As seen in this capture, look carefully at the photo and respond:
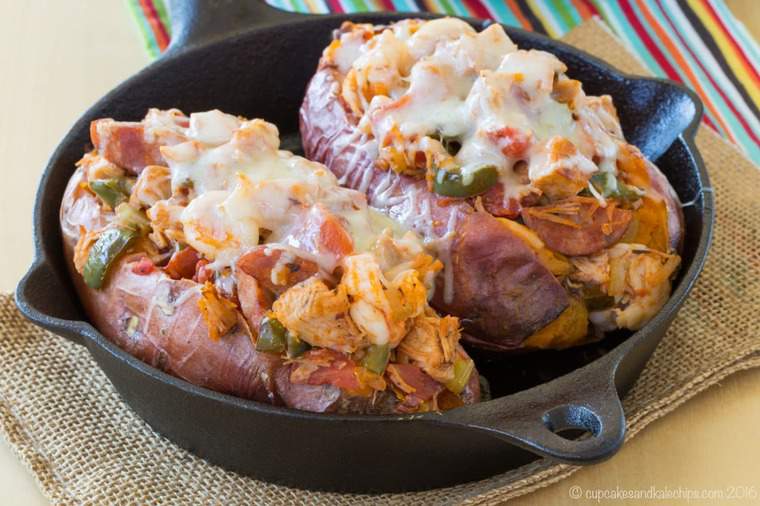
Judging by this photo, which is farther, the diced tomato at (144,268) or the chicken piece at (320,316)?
the diced tomato at (144,268)

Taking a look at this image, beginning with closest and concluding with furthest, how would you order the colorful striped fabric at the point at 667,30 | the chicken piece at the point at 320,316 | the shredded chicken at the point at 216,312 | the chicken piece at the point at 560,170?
the chicken piece at the point at 320,316 → the shredded chicken at the point at 216,312 → the chicken piece at the point at 560,170 → the colorful striped fabric at the point at 667,30

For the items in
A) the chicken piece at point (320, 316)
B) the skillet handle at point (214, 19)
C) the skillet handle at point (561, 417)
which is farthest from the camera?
the skillet handle at point (214, 19)

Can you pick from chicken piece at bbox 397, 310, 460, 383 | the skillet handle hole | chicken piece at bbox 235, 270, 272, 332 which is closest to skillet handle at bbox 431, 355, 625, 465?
the skillet handle hole

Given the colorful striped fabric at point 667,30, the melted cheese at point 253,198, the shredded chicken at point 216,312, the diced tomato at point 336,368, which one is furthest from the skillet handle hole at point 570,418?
the colorful striped fabric at point 667,30

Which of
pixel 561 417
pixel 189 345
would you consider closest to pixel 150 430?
pixel 189 345

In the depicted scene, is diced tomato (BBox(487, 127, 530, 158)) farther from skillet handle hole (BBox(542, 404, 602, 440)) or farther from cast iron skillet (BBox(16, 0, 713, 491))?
skillet handle hole (BBox(542, 404, 602, 440))

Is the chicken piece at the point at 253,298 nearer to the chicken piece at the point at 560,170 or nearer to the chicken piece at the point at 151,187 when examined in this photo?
the chicken piece at the point at 151,187
